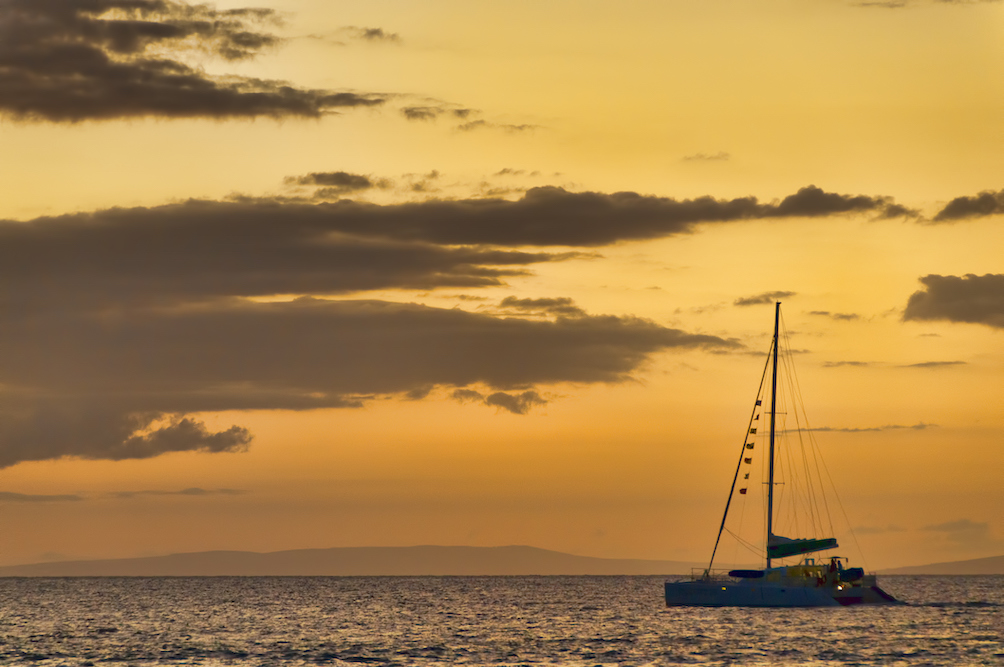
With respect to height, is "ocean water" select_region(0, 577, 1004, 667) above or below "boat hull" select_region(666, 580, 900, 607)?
below

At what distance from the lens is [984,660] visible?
97.7m

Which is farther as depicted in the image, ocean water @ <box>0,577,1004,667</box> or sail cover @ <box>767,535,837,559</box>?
sail cover @ <box>767,535,837,559</box>

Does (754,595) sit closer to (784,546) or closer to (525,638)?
(784,546)

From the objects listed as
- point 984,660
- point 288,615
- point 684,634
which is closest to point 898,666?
point 984,660

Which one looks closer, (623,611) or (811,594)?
(811,594)

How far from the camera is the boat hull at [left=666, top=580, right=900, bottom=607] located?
126 metres

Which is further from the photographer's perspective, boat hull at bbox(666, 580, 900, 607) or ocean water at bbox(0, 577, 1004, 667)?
boat hull at bbox(666, 580, 900, 607)

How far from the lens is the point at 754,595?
419 ft

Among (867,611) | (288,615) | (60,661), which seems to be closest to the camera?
(60,661)

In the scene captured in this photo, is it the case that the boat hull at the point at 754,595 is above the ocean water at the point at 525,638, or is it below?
above

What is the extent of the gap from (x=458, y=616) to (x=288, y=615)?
26025 millimetres

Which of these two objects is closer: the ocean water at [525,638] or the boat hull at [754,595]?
the ocean water at [525,638]

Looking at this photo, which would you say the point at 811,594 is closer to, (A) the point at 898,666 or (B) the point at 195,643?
(A) the point at 898,666

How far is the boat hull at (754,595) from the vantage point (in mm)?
125938
